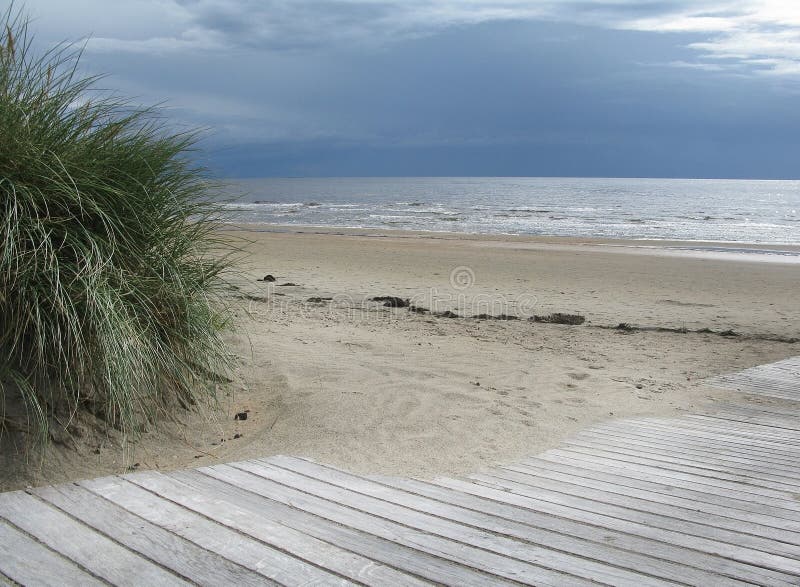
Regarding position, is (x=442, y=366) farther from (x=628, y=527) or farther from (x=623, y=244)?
(x=623, y=244)

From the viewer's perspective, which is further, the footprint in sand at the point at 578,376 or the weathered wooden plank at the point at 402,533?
the footprint in sand at the point at 578,376

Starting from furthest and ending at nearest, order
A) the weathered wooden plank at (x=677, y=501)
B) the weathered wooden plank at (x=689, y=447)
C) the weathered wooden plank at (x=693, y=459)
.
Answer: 1. the weathered wooden plank at (x=689, y=447)
2. the weathered wooden plank at (x=693, y=459)
3. the weathered wooden plank at (x=677, y=501)

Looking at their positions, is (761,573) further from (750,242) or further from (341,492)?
(750,242)

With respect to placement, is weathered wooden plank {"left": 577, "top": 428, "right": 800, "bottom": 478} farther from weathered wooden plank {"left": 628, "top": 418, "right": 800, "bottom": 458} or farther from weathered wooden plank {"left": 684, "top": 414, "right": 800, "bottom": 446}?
weathered wooden plank {"left": 684, "top": 414, "right": 800, "bottom": 446}

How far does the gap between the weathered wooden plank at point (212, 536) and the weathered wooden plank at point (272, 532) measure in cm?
4

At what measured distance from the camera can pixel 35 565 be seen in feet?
8.41

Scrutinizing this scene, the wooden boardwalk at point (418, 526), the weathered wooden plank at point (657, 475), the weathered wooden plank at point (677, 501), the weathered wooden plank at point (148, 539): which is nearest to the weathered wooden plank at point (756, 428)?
the wooden boardwalk at point (418, 526)

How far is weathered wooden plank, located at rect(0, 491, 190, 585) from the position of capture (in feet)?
8.23

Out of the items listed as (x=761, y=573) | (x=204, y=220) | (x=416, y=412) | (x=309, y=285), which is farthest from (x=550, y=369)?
(x=309, y=285)

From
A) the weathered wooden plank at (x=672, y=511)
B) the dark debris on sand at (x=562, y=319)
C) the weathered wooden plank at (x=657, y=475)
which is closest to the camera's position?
the weathered wooden plank at (x=672, y=511)

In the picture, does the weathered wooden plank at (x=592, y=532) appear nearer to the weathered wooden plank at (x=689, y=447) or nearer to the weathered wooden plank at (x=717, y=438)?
the weathered wooden plank at (x=689, y=447)

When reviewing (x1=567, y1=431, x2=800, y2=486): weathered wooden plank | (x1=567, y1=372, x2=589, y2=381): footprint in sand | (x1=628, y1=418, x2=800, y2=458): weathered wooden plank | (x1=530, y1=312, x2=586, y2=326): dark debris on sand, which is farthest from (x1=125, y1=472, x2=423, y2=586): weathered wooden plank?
(x1=530, y1=312, x2=586, y2=326): dark debris on sand

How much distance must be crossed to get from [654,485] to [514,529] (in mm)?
1015

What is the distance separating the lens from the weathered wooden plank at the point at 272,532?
8.41ft
